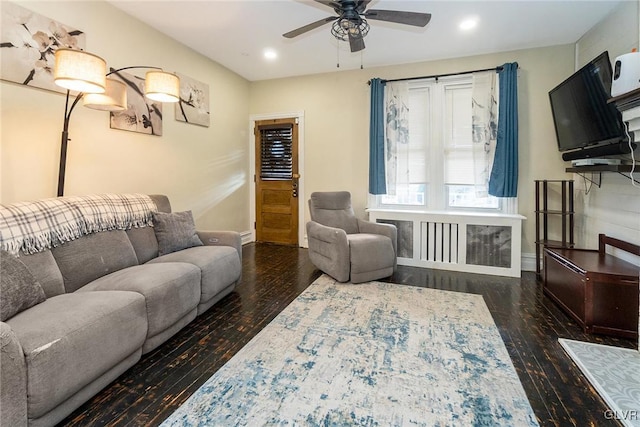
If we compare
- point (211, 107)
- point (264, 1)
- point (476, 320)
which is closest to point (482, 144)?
point (476, 320)

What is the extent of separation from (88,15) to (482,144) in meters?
4.43

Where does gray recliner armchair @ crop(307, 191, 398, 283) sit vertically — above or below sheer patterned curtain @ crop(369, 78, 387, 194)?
below

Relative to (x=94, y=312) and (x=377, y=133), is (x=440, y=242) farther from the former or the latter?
(x=94, y=312)

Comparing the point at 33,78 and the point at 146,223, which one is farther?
the point at 146,223

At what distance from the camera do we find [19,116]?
7.66ft

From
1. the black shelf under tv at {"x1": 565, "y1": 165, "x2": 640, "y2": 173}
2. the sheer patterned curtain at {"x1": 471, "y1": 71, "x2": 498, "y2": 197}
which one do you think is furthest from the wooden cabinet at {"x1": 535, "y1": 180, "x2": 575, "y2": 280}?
the sheer patterned curtain at {"x1": 471, "y1": 71, "x2": 498, "y2": 197}

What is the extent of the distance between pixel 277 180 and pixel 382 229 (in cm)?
226

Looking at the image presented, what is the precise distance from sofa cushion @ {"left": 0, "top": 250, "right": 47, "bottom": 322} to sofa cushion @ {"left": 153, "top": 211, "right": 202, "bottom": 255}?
111 cm

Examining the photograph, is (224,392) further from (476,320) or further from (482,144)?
(482,144)

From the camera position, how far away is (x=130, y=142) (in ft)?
10.6

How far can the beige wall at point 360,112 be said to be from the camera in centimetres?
375

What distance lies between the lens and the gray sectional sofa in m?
1.25

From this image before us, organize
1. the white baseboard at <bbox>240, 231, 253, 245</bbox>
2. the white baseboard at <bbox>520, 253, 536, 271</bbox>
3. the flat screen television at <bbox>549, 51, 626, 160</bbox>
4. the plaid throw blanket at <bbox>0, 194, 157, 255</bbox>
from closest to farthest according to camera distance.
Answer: the plaid throw blanket at <bbox>0, 194, 157, 255</bbox> < the flat screen television at <bbox>549, 51, 626, 160</bbox> < the white baseboard at <bbox>520, 253, 536, 271</bbox> < the white baseboard at <bbox>240, 231, 253, 245</bbox>

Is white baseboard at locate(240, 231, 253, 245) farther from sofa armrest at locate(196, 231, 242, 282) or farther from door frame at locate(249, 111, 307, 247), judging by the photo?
sofa armrest at locate(196, 231, 242, 282)
